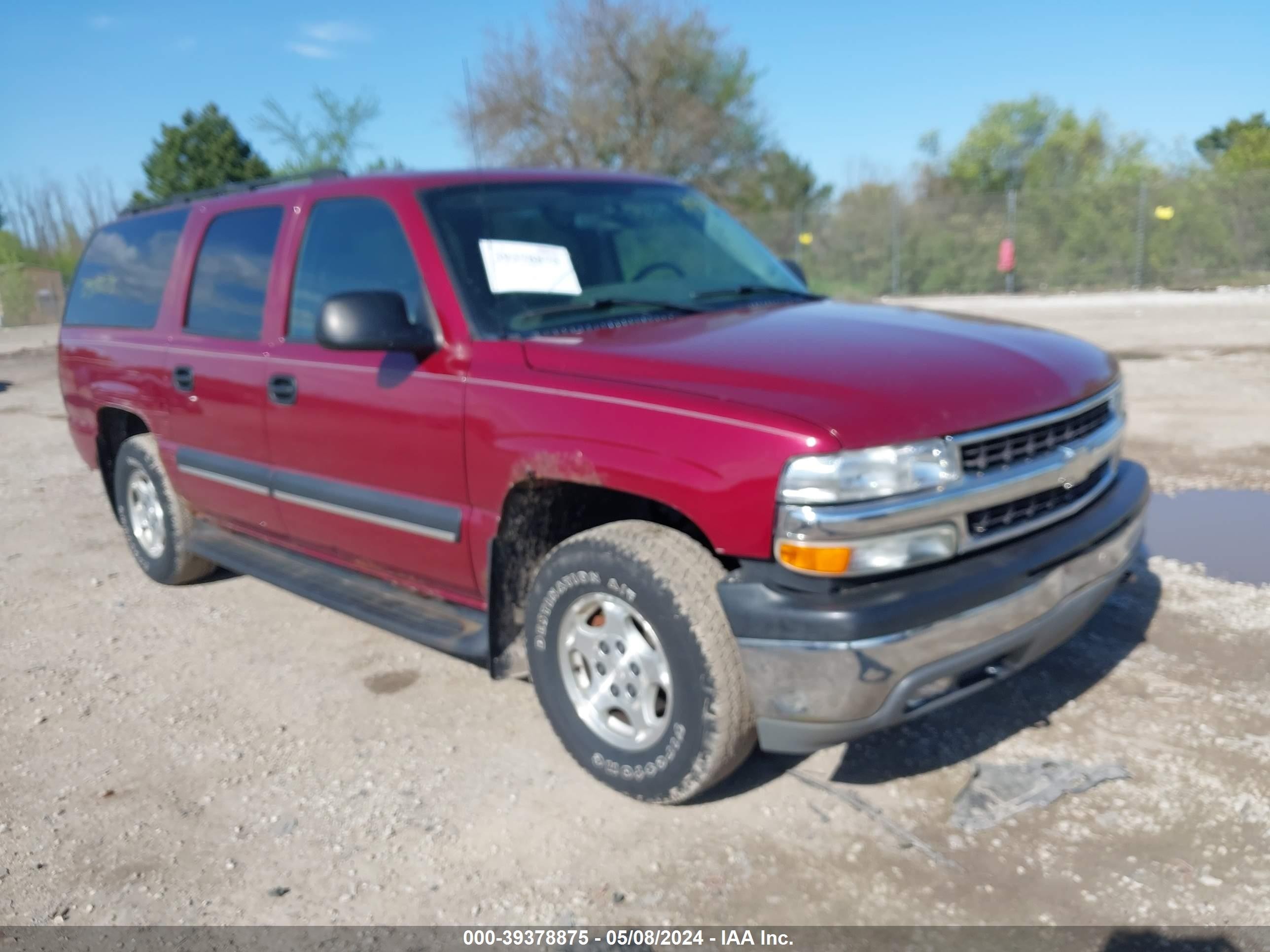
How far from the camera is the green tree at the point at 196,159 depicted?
47.7 metres

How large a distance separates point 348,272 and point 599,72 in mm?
33486

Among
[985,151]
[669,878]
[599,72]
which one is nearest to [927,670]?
[669,878]

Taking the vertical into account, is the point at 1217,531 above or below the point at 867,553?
below

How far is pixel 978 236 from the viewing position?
24734 mm

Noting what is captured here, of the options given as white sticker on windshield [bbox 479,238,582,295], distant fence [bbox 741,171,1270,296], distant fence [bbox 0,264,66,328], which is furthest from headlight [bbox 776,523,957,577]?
distant fence [bbox 0,264,66,328]

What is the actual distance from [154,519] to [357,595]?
77.3 inches

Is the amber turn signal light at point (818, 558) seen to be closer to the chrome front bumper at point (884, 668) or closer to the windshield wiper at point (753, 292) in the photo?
the chrome front bumper at point (884, 668)

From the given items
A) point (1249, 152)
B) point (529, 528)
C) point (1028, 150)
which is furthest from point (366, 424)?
point (1028, 150)

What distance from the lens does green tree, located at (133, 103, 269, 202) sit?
156 ft

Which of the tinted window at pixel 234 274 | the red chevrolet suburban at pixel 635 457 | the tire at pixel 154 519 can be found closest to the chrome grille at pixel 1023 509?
the red chevrolet suburban at pixel 635 457

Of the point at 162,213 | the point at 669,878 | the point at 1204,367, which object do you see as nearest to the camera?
the point at 669,878

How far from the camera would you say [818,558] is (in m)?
2.53

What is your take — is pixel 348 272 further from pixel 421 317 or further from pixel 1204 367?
pixel 1204 367

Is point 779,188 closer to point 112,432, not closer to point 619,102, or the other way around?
point 619,102
